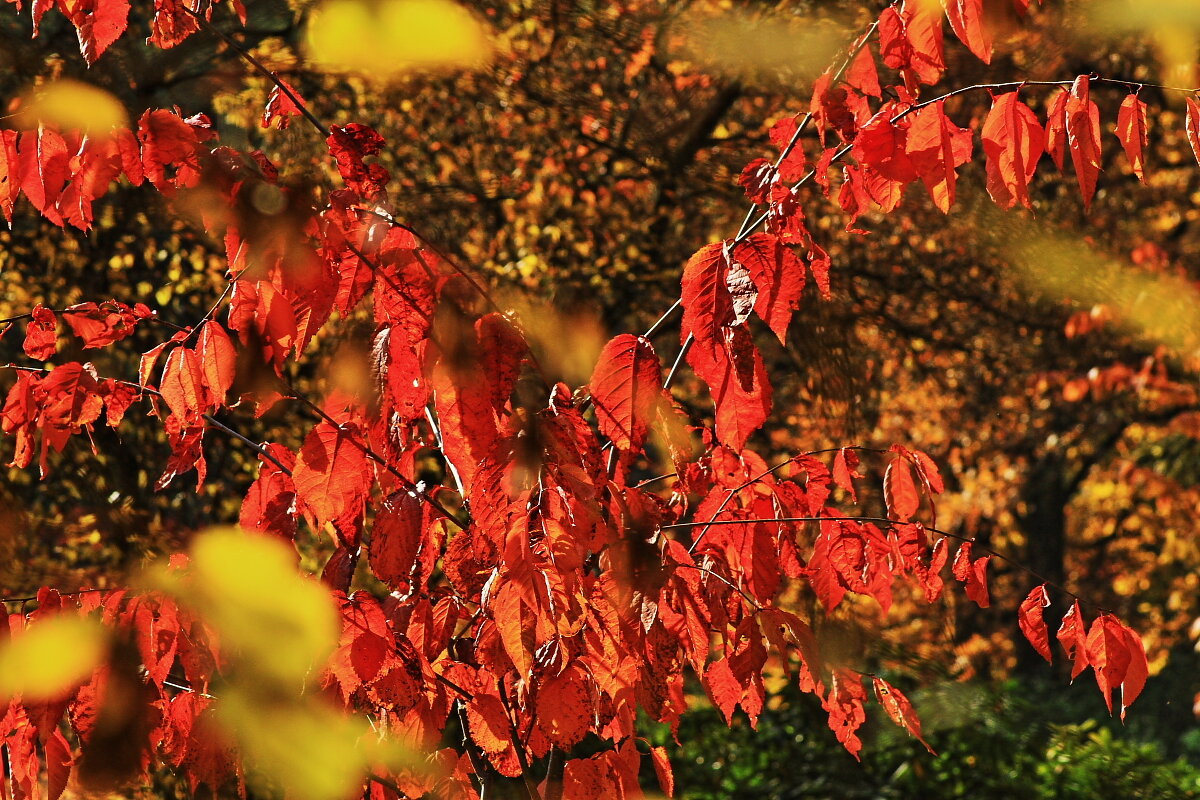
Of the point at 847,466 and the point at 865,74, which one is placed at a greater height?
the point at 865,74

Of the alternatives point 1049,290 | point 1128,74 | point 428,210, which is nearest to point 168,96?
point 428,210

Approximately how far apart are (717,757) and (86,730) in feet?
14.0

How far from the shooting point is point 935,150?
70.3 inches

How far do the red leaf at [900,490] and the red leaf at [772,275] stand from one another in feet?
3.07

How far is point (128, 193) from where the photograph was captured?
5391 millimetres

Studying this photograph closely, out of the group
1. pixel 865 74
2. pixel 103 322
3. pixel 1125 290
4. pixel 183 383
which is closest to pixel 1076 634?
pixel 865 74

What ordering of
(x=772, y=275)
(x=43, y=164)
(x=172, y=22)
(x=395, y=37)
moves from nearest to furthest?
1. (x=772, y=275)
2. (x=43, y=164)
3. (x=172, y=22)
4. (x=395, y=37)

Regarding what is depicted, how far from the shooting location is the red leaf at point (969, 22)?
1631mm

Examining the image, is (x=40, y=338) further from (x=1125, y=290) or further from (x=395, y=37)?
(x=1125, y=290)

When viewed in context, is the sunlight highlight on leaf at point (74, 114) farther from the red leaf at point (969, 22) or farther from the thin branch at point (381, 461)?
the red leaf at point (969, 22)

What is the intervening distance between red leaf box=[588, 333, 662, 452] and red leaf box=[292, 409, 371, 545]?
16.9 inches

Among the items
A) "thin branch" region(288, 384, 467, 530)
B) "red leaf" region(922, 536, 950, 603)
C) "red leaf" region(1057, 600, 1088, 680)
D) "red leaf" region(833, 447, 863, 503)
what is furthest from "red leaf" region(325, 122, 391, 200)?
"red leaf" region(1057, 600, 1088, 680)

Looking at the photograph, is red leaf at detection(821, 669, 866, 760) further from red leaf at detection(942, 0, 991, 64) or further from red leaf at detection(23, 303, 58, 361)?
red leaf at detection(23, 303, 58, 361)

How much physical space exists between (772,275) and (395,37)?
446cm
